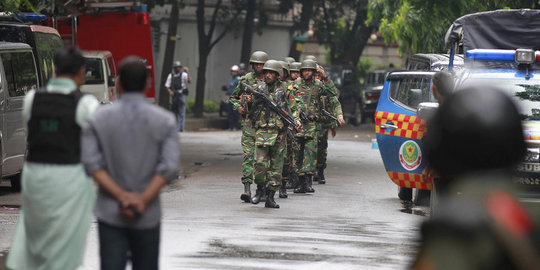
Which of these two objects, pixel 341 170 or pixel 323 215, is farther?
pixel 341 170

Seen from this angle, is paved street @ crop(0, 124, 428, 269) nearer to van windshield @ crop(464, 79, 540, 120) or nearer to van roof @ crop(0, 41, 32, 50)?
van windshield @ crop(464, 79, 540, 120)

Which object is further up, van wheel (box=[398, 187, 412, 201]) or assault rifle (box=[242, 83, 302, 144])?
assault rifle (box=[242, 83, 302, 144])

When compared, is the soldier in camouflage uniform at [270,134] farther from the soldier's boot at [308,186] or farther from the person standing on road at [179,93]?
the person standing on road at [179,93]

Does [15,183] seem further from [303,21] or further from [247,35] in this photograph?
[303,21]

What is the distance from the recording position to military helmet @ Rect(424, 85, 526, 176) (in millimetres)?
3023

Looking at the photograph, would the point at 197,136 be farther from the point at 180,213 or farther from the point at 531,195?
the point at 531,195

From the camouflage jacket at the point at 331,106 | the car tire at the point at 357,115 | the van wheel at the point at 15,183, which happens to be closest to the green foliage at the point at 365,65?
the car tire at the point at 357,115

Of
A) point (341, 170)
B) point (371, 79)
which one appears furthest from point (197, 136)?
point (371, 79)

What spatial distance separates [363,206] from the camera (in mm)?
12352

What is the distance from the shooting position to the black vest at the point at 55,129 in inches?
226

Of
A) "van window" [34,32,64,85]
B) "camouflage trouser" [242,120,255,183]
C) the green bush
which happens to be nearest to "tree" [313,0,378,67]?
the green bush

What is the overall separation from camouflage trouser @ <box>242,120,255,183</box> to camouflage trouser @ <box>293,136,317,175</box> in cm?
145

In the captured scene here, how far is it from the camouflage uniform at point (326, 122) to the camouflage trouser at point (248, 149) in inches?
83.5

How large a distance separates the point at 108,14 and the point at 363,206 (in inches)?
458
